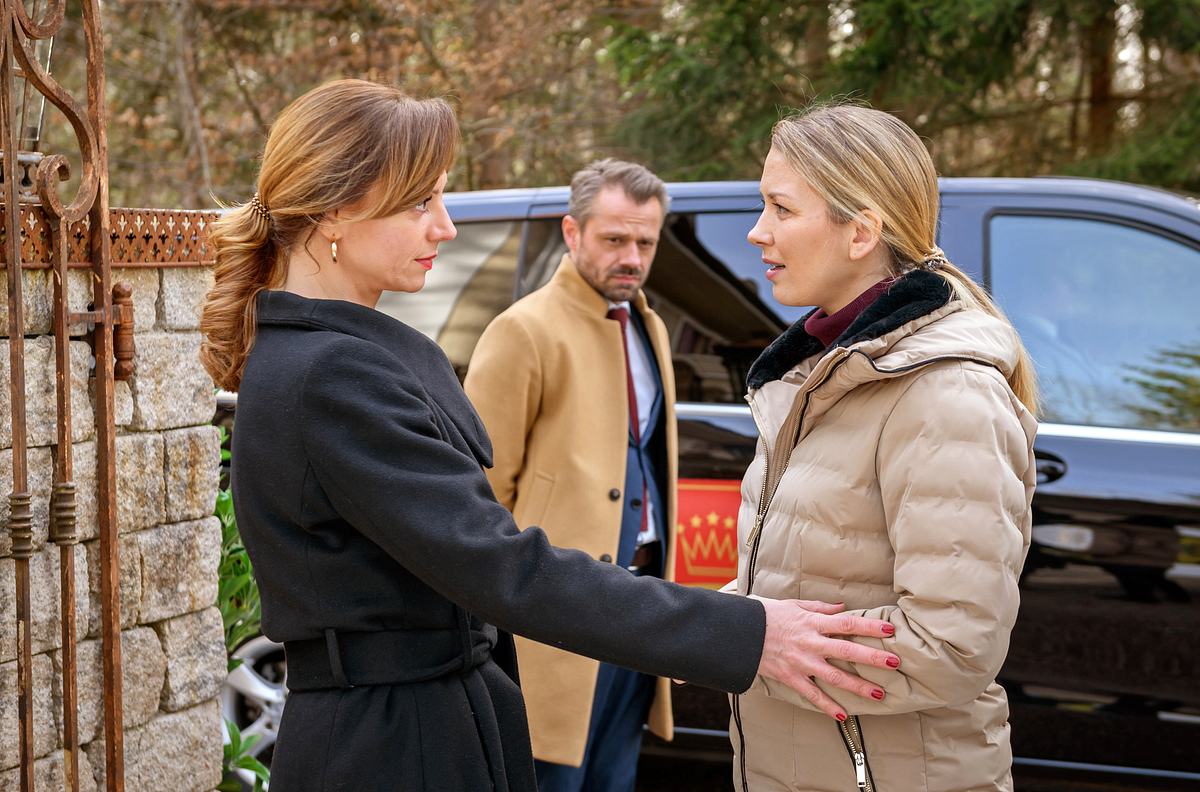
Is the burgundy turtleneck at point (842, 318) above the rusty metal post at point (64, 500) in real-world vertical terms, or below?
above

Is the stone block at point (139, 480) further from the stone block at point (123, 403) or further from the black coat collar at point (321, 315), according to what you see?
the black coat collar at point (321, 315)

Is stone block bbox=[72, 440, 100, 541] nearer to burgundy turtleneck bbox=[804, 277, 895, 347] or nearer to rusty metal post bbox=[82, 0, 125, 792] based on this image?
rusty metal post bbox=[82, 0, 125, 792]

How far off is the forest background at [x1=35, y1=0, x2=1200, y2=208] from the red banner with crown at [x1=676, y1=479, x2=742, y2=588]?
19.6ft

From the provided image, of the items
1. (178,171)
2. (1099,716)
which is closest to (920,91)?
(178,171)

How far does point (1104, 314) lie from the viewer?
4.18m

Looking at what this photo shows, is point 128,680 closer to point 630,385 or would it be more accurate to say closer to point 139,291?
point 139,291

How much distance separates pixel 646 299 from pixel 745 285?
1.06 ft

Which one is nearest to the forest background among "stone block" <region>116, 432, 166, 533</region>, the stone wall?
the stone wall

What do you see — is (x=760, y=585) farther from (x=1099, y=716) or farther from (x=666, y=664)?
(x=1099, y=716)

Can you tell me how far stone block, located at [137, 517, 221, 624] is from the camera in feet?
10.1

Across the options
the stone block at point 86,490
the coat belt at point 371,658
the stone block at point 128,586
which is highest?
the stone block at point 86,490

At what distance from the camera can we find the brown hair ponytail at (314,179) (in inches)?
82.0

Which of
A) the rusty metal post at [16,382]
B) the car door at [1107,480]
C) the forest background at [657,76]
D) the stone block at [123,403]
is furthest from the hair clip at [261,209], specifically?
the forest background at [657,76]

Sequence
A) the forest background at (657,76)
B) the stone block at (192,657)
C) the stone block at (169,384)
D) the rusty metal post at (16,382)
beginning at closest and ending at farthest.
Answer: the rusty metal post at (16,382) → the stone block at (169,384) → the stone block at (192,657) → the forest background at (657,76)
